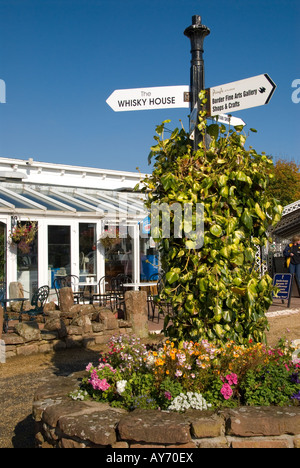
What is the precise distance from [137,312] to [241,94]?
5.54 m

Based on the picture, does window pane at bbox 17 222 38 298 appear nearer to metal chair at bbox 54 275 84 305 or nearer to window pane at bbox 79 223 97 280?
metal chair at bbox 54 275 84 305

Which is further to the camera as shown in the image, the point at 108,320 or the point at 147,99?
the point at 108,320

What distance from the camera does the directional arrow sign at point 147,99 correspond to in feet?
13.3

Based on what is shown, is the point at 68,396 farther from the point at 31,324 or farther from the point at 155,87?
the point at 31,324

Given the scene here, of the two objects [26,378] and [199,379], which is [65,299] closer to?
[26,378]

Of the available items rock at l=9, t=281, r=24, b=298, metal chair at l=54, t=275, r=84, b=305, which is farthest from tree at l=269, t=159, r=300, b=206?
rock at l=9, t=281, r=24, b=298

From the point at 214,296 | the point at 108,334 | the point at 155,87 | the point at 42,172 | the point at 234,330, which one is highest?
the point at 42,172

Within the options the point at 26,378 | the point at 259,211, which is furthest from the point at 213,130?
A: the point at 26,378

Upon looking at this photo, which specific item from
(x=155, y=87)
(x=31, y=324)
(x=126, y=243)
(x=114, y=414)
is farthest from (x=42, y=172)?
(x=114, y=414)

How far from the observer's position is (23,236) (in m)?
11.7

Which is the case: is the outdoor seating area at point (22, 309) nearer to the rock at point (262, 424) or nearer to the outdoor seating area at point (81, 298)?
the outdoor seating area at point (81, 298)

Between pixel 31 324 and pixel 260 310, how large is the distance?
5.17 m

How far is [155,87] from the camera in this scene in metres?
4.07

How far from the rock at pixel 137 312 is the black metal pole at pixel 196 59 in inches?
194
